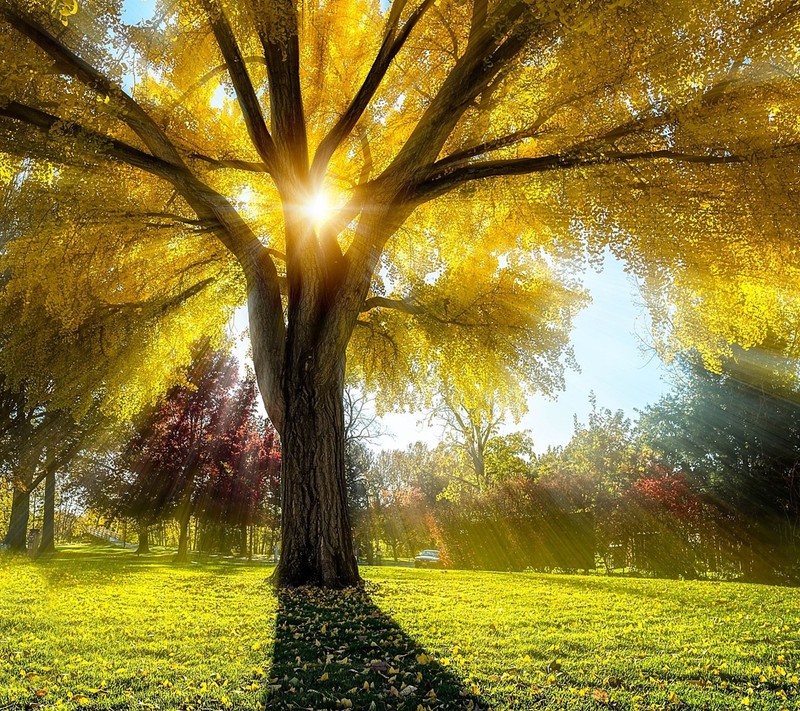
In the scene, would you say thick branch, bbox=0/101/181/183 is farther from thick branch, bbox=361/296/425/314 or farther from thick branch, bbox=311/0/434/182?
thick branch, bbox=361/296/425/314

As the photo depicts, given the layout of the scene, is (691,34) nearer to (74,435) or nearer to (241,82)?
(241,82)

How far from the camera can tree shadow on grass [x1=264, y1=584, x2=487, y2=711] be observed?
2.89m

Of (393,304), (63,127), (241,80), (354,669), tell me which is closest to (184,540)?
(393,304)

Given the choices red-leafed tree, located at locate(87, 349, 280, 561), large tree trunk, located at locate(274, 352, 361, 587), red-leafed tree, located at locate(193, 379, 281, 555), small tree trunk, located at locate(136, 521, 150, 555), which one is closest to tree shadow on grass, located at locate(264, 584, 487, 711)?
large tree trunk, located at locate(274, 352, 361, 587)

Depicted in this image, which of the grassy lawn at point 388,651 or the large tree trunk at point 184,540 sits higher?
the grassy lawn at point 388,651

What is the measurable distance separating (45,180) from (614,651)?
9389 millimetres

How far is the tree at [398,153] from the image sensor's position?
610cm

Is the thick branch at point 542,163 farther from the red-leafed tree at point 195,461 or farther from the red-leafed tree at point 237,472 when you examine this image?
the red-leafed tree at point 237,472

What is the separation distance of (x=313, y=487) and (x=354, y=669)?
3.81 metres

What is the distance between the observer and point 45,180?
7840 mm

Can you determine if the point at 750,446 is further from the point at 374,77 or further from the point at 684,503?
the point at 374,77

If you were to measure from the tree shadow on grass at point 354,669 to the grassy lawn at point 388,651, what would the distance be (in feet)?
0.05

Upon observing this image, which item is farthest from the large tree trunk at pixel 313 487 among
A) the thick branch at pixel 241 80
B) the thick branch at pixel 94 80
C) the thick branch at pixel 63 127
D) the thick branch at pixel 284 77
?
the thick branch at pixel 63 127

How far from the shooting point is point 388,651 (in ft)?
13.0
